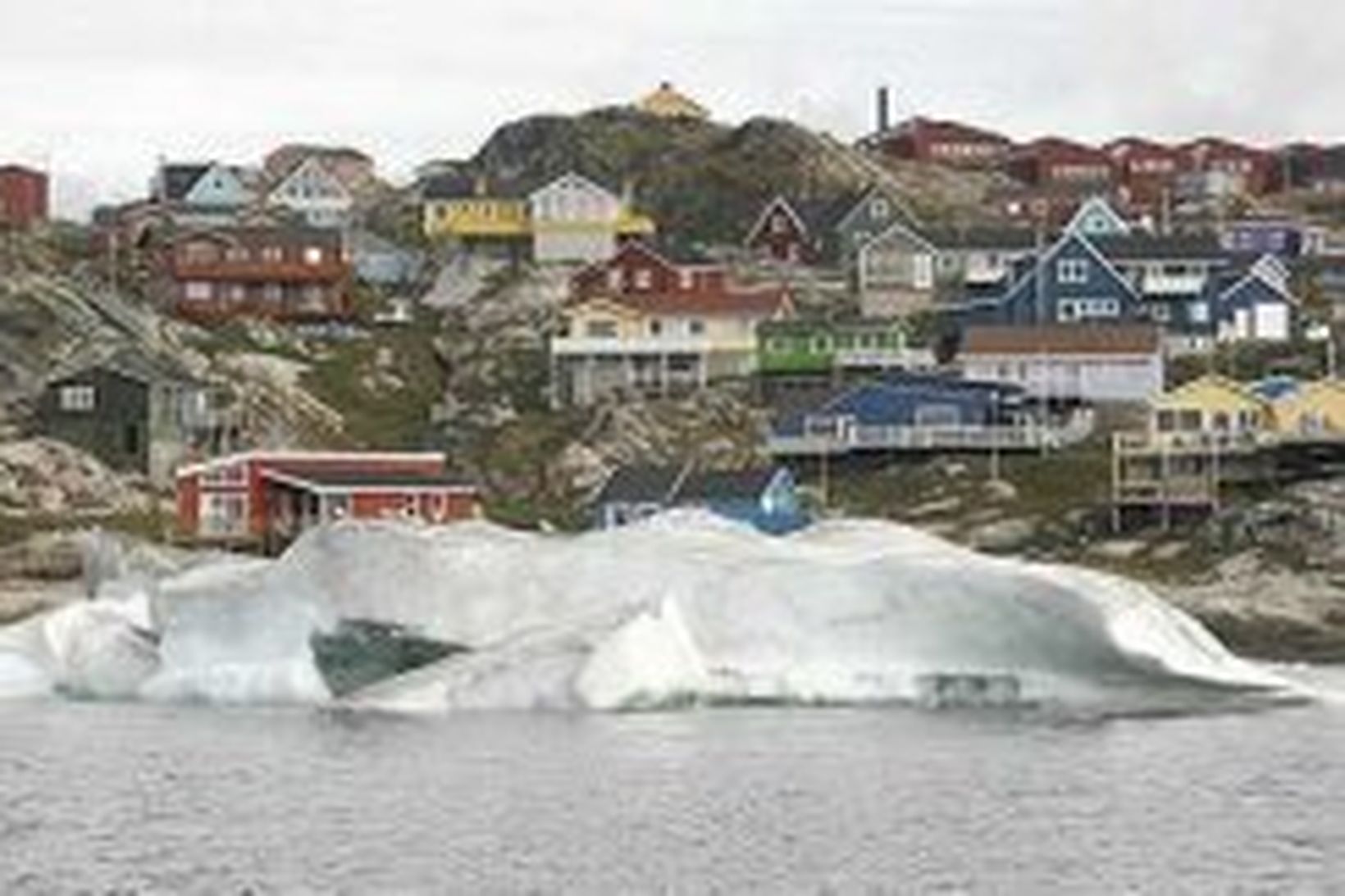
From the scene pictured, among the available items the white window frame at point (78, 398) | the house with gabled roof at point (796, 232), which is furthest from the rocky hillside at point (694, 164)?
the white window frame at point (78, 398)

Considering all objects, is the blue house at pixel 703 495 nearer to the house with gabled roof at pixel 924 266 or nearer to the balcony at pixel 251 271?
the balcony at pixel 251 271

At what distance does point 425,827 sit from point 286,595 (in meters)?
20.3

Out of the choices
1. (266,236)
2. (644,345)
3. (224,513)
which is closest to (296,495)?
(224,513)

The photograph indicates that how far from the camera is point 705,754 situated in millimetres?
53688

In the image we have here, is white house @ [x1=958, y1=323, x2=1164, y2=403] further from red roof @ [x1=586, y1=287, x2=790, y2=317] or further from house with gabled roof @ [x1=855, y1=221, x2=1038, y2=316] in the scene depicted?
house with gabled roof @ [x1=855, y1=221, x2=1038, y2=316]

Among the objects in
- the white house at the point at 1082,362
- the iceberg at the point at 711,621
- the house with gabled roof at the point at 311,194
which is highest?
the house with gabled roof at the point at 311,194

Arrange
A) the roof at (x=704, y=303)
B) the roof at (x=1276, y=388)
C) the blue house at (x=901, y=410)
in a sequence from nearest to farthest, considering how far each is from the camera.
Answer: the roof at (x=1276, y=388) → the blue house at (x=901, y=410) → the roof at (x=704, y=303)

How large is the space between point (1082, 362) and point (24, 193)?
7095 centimetres

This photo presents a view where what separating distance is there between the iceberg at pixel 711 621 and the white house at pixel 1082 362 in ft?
204

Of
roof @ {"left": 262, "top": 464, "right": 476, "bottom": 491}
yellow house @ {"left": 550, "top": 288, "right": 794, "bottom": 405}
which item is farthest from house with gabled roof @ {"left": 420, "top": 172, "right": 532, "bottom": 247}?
roof @ {"left": 262, "top": 464, "right": 476, "bottom": 491}

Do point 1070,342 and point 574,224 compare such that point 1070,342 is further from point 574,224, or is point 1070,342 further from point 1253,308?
point 574,224

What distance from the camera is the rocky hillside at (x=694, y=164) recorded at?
550 ft

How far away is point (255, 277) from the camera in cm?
14138

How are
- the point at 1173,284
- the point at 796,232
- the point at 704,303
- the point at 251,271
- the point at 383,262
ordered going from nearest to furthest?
the point at 704,303
the point at 1173,284
the point at 251,271
the point at 383,262
the point at 796,232
